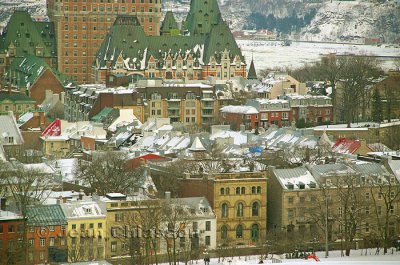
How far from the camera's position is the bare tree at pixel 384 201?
296 ft

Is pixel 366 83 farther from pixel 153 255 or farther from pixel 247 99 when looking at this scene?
pixel 153 255

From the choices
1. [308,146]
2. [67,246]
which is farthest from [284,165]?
[67,246]

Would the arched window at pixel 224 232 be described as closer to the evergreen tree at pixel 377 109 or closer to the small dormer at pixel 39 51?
the evergreen tree at pixel 377 109

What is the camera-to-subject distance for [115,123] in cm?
12644

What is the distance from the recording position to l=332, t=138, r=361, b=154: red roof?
110369 mm

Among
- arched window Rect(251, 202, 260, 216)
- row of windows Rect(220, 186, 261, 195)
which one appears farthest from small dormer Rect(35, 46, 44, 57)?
row of windows Rect(220, 186, 261, 195)

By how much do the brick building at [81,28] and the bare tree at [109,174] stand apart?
69.3 metres

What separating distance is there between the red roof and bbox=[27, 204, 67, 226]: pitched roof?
28.6 metres

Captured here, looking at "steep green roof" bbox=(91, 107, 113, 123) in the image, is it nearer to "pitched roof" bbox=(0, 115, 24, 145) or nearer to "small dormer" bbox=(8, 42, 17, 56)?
"pitched roof" bbox=(0, 115, 24, 145)

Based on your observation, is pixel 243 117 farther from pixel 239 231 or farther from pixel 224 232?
pixel 224 232

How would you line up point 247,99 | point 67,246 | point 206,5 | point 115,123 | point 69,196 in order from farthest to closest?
point 206,5 → point 247,99 → point 115,123 → point 69,196 → point 67,246

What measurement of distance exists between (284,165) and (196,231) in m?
13.3

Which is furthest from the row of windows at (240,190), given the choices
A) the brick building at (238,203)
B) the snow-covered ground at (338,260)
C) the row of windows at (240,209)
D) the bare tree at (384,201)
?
the bare tree at (384,201)

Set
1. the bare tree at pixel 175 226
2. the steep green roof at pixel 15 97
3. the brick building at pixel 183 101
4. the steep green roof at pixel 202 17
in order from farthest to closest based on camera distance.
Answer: the steep green roof at pixel 202 17 → the steep green roof at pixel 15 97 → the brick building at pixel 183 101 → the bare tree at pixel 175 226
